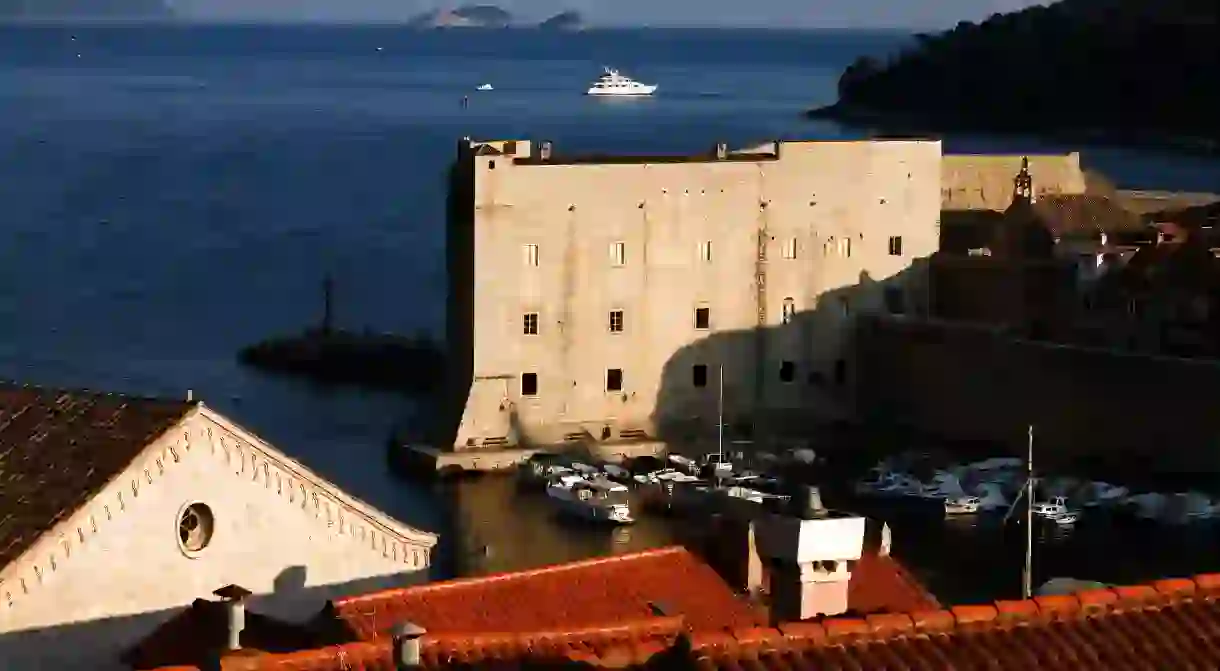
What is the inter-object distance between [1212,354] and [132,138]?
206 ft

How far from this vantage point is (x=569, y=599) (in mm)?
9594

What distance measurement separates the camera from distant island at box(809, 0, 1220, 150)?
307 feet

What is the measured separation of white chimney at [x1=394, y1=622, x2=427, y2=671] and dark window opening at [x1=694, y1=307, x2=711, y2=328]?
25896 mm

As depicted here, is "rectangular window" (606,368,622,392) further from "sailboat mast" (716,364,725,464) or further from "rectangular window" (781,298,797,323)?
"rectangular window" (781,298,797,323)

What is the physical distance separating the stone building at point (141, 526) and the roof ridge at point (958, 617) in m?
3.20

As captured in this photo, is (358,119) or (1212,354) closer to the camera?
(1212,354)

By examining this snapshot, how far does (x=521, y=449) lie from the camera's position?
30875 millimetres

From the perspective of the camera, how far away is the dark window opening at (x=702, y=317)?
32.4 metres

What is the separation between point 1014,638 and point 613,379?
2552 centimetres

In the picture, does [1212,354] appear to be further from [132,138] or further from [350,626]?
[132,138]

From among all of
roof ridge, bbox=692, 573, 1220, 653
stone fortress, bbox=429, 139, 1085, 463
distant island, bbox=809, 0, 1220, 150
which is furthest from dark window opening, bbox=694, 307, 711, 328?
distant island, bbox=809, 0, 1220, 150

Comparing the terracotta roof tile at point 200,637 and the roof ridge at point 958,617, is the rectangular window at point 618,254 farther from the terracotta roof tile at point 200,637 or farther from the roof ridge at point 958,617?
the roof ridge at point 958,617

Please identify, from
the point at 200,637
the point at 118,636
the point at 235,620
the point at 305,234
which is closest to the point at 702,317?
the point at 118,636

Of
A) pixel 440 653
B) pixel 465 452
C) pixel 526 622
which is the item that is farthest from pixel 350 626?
pixel 465 452
